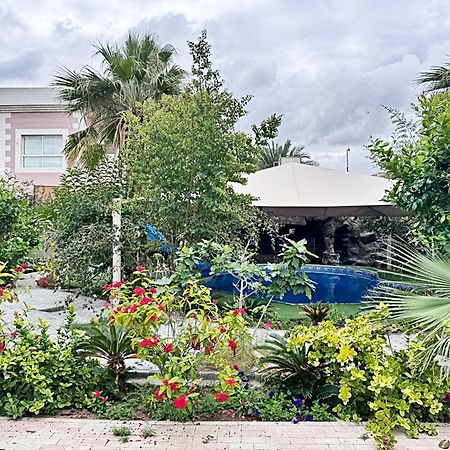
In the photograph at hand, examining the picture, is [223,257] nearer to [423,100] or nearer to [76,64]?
[423,100]

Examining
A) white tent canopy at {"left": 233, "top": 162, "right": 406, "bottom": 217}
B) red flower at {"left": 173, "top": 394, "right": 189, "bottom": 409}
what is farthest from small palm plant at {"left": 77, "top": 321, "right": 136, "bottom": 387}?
white tent canopy at {"left": 233, "top": 162, "right": 406, "bottom": 217}

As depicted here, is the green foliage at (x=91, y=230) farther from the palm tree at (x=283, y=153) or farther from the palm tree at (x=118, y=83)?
the palm tree at (x=283, y=153)

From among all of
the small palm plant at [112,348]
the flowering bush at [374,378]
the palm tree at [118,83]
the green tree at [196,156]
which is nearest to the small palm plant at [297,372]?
the flowering bush at [374,378]

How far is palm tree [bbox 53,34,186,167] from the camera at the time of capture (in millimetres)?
13344

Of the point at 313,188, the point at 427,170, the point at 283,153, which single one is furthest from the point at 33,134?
the point at 283,153

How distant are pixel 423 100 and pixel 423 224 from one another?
A: 133cm

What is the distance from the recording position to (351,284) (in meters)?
15.6

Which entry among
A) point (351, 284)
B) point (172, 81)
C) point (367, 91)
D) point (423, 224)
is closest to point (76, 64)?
point (172, 81)

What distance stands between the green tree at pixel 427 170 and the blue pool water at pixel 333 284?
209 inches

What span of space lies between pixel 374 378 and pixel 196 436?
5.20 ft

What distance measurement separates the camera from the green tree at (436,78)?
12242 millimetres

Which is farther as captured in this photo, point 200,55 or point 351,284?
point 351,284

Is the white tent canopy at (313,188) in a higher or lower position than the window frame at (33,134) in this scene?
lower

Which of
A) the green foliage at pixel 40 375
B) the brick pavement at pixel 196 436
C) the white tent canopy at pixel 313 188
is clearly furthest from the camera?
the white tent canopy at pixel 313 188
